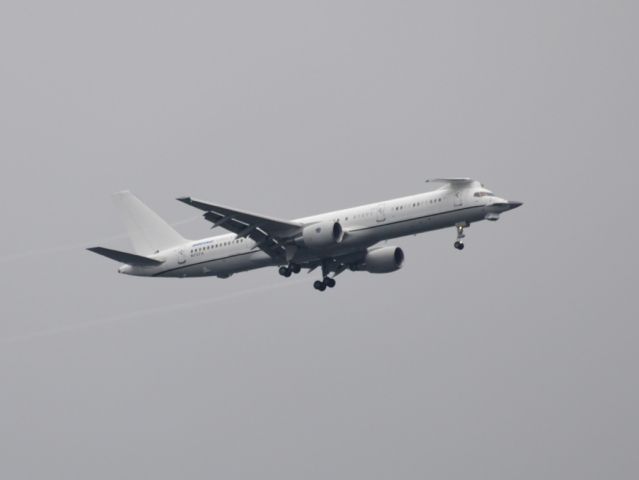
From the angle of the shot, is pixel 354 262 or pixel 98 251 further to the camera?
pixel 354 262

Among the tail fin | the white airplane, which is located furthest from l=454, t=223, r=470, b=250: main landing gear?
the tail fin

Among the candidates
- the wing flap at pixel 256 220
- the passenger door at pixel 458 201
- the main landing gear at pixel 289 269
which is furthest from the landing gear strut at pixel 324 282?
the passenger door at pixel 458 201

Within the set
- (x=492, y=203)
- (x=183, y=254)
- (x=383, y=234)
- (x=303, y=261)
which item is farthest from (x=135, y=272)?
(x=492, y=203)

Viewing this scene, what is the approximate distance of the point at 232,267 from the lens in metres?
80.8

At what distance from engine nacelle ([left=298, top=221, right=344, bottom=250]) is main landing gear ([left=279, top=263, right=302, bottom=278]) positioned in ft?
11.2

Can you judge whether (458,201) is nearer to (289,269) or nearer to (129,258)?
(289,269)

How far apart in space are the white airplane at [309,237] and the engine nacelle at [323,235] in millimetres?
50

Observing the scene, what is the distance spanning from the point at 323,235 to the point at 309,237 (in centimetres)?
87

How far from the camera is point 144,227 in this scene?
282 feet

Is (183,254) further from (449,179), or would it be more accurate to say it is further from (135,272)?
(449,179)

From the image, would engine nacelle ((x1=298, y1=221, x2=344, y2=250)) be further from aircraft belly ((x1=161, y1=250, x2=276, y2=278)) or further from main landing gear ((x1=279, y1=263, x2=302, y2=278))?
aircraft belly ((x1=161, y1=250, x2=276, y2=278))

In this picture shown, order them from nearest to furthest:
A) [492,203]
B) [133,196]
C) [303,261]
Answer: [492,203] → [303,261] → [133,196]

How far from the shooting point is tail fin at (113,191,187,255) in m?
84.5

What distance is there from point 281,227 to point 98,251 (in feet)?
30.6
